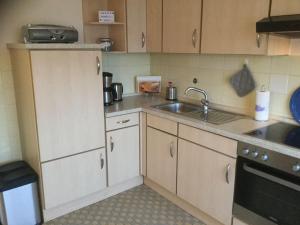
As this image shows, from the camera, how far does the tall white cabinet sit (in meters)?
2.05

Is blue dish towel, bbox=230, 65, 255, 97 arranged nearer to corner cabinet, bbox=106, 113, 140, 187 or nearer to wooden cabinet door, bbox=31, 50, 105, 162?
corner cabinet, bbox=106, 113, 140, 187

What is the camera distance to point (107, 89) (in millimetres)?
2650

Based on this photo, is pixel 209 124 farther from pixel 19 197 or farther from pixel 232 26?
pixel 19 197

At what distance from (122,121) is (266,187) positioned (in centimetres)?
132

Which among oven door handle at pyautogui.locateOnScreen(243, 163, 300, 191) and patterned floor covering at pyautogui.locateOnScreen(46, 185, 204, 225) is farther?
patterned floor covering at pyautogui.locateOnScreen(46, 185, 204, 225)

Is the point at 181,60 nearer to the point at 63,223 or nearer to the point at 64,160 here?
the point at 64,160

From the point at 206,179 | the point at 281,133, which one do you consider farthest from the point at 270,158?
the point at 206,179

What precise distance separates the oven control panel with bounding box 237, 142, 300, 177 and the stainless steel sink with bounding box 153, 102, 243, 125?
1.16 ft

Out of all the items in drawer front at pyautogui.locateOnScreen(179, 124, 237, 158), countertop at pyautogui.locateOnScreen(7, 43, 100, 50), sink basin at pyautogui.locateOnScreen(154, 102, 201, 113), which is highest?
countertop at pyautogui.locateOnScreen(7, 43, 100, 50)

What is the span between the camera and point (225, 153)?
1.93m

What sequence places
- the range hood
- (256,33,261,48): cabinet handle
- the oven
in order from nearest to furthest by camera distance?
the range hood, the oven, (256,33,261,48): cabinet handle

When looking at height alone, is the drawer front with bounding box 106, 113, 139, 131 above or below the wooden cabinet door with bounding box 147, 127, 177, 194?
above

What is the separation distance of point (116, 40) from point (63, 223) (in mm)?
1760

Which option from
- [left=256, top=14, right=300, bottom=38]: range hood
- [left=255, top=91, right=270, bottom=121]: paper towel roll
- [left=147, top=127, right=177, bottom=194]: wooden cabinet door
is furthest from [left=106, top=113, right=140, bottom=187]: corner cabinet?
[left=256, top=14, right=300, bottom=38]: range hood
